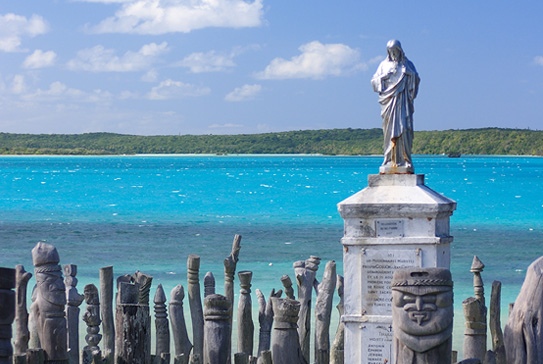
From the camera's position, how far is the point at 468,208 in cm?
4712

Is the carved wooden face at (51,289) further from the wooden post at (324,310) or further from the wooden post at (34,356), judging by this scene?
the wooden post at (324,310)

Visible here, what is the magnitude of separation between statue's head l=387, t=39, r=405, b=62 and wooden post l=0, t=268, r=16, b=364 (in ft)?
14.4

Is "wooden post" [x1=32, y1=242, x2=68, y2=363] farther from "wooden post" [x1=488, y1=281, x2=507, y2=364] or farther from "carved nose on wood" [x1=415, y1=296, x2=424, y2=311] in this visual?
"wooden post" [x1=488, y1=281, x2=507, y2=364]

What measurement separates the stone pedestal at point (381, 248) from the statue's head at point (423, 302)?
268 centimetres

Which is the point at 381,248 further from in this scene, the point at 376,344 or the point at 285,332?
the point at 285,332

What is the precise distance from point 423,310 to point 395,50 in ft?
12.7

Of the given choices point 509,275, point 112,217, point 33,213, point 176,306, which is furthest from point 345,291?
point 33,213

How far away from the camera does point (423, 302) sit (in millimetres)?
5551

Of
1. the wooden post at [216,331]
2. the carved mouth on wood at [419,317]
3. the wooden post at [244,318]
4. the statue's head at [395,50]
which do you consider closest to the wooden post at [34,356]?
the wooden post at [216,331]

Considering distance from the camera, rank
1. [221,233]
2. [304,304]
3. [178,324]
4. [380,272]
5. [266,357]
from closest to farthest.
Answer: [266,357]
[380,272]
[304,304]
[178,324]
[221,233]

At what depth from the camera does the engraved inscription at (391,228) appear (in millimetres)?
8359

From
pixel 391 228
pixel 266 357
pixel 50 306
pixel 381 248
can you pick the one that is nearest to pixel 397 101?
pixel 391 228

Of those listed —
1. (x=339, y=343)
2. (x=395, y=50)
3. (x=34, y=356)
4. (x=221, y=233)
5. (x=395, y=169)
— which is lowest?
(x=221, y=233)

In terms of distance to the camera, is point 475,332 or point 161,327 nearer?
point 475,332
